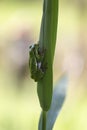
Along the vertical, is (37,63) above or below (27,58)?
above

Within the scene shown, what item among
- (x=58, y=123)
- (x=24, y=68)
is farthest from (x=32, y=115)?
(x=24, y=68)

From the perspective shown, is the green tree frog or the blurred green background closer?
the green tree frog

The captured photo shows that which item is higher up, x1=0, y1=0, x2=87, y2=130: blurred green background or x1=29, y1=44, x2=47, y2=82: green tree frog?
x1=29, y1=44, x2=47, y2=82: green tree frog

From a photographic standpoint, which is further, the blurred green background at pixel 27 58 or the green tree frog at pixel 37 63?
the blurred green background at pixel 27 58

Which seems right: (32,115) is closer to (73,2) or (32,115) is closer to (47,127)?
(73,2)

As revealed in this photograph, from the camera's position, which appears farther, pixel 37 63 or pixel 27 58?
pixel 27 58

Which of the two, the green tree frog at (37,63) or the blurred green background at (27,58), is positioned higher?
the green tree frog at (37,63)
